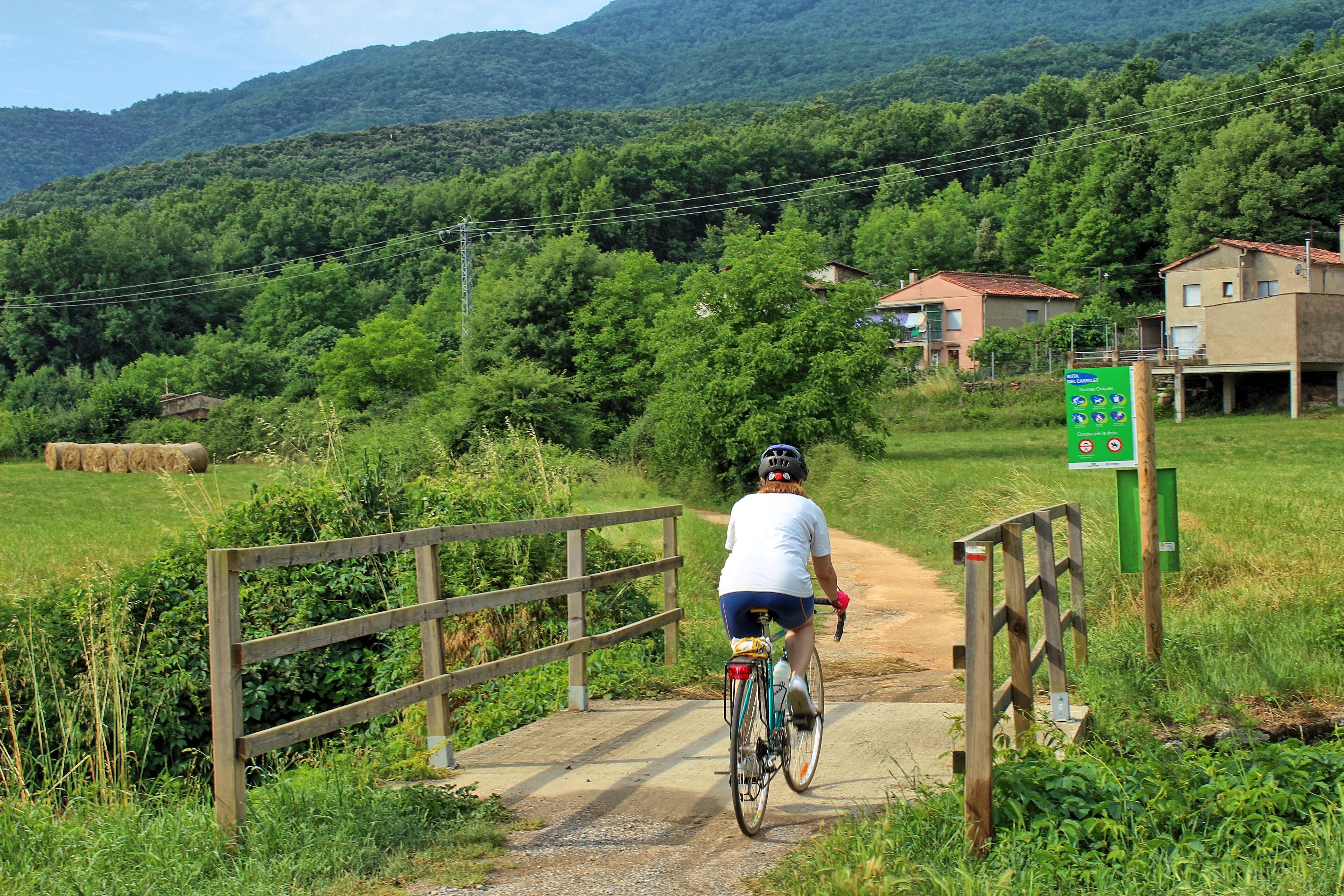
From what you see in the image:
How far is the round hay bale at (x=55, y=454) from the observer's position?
48250mm

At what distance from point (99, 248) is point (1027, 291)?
74773 mm

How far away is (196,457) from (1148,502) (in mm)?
41210

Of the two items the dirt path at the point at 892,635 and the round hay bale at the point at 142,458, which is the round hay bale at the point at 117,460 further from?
the dirt path at the point at 892,635

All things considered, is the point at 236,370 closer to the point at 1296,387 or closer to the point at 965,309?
the point at 965,309

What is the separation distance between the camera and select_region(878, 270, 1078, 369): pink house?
69875mm

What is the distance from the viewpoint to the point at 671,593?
8773 mm

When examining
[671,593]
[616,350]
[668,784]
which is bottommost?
[668,784]

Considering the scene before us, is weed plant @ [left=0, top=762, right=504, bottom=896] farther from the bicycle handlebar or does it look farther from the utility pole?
the utility pole

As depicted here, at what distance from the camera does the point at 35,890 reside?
4395 mm

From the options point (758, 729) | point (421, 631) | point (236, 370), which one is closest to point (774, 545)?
point (758, 729)

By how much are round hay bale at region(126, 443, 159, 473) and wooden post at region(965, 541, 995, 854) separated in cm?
4494

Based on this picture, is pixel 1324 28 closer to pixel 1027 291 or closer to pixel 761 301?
pixel 1027 291

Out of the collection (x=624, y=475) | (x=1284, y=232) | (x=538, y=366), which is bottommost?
(x=624, y=475)

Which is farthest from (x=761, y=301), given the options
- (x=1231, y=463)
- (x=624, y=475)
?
(x=1231, y=463)
